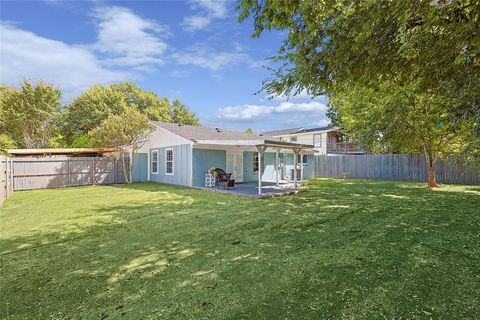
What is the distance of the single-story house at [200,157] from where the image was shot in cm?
1344

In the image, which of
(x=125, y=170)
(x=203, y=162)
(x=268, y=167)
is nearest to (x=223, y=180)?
(x=203, y=162)

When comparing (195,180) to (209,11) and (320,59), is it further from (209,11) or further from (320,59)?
(320,59)

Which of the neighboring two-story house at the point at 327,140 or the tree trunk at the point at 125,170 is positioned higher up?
the neighboring two-story house at the point at 327,140

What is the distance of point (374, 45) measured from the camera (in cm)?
464

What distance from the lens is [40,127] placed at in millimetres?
23016

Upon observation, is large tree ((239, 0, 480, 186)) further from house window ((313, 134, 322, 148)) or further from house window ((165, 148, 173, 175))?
house window ((313, 134, 322, 148))

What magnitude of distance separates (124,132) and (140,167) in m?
3.16

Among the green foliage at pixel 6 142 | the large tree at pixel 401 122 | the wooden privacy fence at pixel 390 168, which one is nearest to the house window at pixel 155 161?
the large tree at pixel 401 122

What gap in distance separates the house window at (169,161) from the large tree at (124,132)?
2.03m

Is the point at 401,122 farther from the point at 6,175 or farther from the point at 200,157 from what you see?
the point at 6,175

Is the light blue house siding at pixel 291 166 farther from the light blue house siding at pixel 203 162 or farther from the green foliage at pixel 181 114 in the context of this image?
the green foliage at pixel 181 114

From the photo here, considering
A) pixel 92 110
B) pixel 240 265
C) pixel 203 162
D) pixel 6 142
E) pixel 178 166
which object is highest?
pixel 92 110

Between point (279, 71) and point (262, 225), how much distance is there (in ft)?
11.9

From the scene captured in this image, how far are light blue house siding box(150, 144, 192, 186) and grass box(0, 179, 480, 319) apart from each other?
6520mm
